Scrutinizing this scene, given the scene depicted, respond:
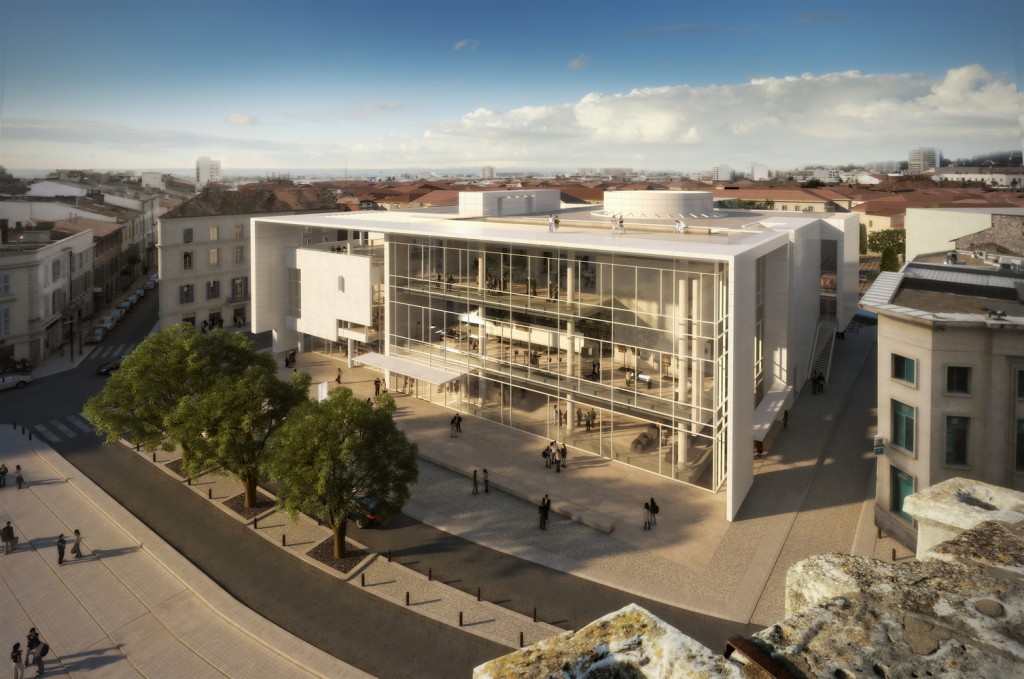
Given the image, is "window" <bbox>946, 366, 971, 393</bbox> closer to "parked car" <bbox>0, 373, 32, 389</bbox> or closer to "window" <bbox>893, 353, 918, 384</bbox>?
"window" <bbox>893, 353, 918, 384</bbox>

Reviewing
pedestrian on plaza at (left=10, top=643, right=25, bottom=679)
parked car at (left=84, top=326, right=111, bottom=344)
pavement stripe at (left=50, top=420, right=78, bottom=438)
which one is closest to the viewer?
pedestrian on plaza at (left=10, top=643, right=25, bottom=679)

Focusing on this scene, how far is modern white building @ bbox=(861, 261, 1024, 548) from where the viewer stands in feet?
70.3

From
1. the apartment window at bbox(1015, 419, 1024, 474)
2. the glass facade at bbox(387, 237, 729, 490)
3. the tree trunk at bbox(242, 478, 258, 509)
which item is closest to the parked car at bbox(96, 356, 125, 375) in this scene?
the glass facade at bbox(387, 237, 729, 490)

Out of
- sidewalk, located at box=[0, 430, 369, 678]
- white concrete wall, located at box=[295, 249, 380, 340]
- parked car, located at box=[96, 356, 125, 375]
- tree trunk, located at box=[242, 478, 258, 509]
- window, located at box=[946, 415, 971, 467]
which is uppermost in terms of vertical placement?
white concrete wall, located at box=[295, 249, 380, 340]

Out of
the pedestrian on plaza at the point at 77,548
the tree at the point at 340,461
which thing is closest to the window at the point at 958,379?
the tree at the point at 340,461

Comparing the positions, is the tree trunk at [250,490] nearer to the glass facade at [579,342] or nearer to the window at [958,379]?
the glass facade at [579,342]

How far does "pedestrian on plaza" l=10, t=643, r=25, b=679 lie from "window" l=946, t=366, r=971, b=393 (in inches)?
1200

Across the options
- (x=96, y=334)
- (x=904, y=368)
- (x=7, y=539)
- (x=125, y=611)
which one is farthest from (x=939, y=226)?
(x=96, y=334)

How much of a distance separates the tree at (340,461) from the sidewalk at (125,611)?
4114 mm

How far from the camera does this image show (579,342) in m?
32.9

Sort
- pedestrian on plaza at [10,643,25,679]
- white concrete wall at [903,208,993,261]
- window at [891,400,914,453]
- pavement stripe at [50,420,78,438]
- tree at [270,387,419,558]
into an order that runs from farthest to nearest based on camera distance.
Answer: white concrete wall at [903,208,993,261], pavement stripe at [50,420,78,438], window at [891,400,914,453], tree at [270,387,419,558], pedestrian on plaza at [10,643,25,679]

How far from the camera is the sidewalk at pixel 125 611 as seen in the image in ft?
60.0

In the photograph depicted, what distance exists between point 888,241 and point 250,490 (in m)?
83.6

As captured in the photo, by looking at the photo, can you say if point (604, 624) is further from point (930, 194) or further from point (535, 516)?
point (930, 194)
